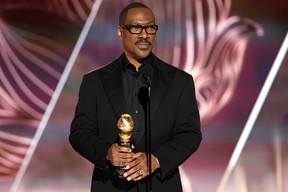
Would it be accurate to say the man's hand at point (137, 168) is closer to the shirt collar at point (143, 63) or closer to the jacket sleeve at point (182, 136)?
the jacket sleeve at point (182, 136)

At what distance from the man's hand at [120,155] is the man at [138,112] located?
6 cm

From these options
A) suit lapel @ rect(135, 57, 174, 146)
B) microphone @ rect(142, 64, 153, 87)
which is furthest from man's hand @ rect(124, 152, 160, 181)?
microphone @ rect(142, 64, 153, 87)

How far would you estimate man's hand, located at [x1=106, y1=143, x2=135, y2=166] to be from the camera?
6.57ft

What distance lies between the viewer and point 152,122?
2.19m

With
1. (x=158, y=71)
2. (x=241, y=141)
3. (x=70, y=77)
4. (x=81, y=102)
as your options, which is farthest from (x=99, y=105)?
(x=241, y=141)

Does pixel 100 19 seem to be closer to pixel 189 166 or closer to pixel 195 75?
pixel 195 75

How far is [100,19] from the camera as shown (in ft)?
12.0

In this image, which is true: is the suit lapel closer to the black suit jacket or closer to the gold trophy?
the black suit jacket

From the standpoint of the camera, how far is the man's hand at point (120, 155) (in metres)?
2.00

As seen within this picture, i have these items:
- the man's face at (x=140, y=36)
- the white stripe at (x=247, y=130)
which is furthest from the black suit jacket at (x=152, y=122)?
the white stripe at (x=247, y=130)

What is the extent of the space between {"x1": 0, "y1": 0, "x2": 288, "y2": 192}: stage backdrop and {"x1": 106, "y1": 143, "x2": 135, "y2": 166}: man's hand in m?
1.63

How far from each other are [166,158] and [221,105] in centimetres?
168

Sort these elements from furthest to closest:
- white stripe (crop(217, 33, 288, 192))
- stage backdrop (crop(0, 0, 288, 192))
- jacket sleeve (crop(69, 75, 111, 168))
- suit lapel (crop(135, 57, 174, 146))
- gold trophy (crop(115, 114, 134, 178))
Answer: white stripe (crop(217, 33, 288, 192)) < stage backdrop (crop(0, 0, 288, 192)) < suit lapel (crop(135, 57, 174, 146)) < jacket sleeve (crop(69, 75, 111, 168)) < gold trophy (crop(115, 114, 134, 178))

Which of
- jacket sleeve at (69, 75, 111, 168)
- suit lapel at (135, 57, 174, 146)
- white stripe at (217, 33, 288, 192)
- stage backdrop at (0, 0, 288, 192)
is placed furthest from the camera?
white stripe at (217, 33, 288, 192)
